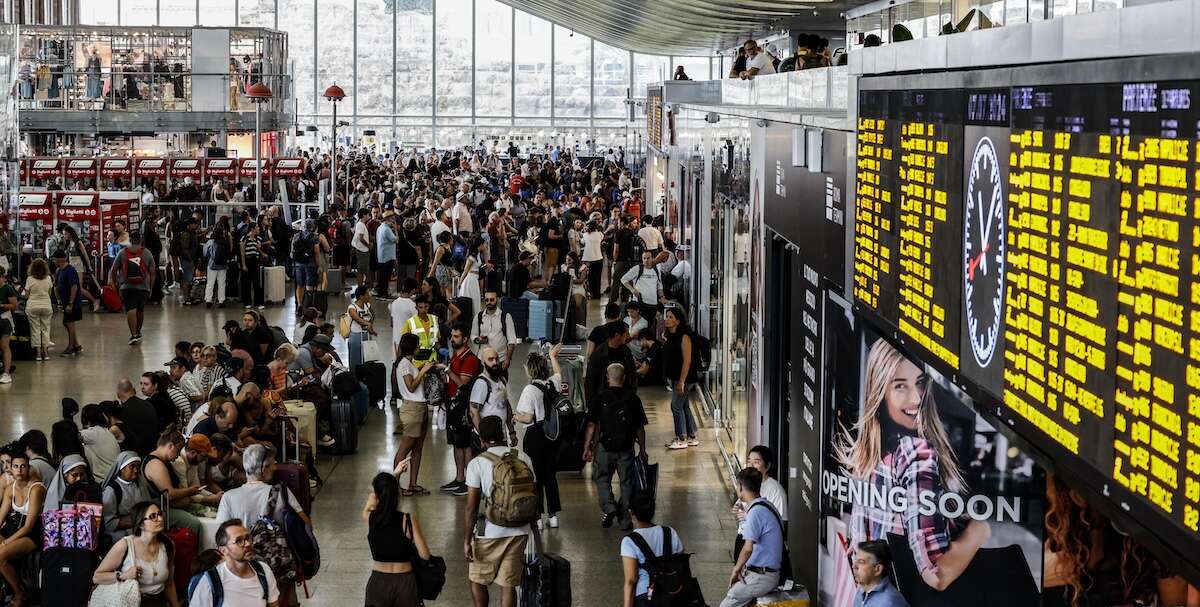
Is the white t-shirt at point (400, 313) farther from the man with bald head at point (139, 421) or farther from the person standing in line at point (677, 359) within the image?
the man with bald head at point (139, 421)

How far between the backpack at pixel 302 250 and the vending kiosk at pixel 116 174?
13.2 meters

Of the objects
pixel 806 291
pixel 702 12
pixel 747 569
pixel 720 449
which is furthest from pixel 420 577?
pixel 702 12

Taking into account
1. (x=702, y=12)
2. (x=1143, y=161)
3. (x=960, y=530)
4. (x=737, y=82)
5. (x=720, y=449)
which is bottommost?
(x=720, y=449)

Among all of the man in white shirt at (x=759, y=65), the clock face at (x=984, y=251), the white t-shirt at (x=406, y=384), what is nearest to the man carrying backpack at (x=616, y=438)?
the white t-shirt at (x=406, y=384)

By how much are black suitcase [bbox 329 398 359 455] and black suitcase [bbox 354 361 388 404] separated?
68.5 inches

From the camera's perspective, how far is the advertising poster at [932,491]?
631 cm

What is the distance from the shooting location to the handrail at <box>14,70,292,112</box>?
122ft

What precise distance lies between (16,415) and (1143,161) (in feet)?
45.9

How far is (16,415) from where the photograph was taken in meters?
15.5

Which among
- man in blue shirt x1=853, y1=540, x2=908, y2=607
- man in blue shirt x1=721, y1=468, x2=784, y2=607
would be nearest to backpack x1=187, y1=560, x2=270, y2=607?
man in blue shirt x1=721, y1=468, x2=784, y2=607

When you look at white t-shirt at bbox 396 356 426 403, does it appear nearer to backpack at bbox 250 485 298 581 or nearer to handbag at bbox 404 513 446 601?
backpack at bbox 250 485 298 581

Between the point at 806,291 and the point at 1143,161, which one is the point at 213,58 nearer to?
the point at 806,291

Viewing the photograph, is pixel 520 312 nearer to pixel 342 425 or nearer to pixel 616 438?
pixel 342 425

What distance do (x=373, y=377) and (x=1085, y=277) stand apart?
12320mm
